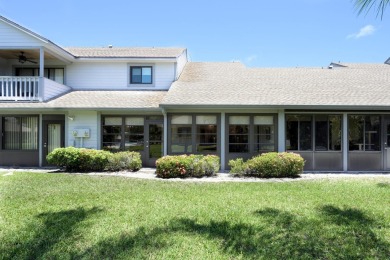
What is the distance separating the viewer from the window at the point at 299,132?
43.8 feet

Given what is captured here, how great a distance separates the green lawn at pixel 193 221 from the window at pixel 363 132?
168 inches

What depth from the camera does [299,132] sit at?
13.4 m

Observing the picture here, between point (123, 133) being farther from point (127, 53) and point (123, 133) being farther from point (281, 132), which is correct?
point (281, 132)

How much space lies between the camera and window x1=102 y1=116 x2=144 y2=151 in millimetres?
14539

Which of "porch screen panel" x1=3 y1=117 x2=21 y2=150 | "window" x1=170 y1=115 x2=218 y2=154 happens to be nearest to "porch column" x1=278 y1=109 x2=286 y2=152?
"window" x1=170 y1=115 x2=218 y2=154

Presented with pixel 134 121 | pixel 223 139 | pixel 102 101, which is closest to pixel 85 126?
pixel 102 101

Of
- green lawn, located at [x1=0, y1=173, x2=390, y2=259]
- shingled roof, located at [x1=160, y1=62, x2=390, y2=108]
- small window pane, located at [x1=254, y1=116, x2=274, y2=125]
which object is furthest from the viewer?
small window pane, located at [x1=254, y1=116, x2=274, y2=125]

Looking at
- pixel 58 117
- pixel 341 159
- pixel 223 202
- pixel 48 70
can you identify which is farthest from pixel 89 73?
pixel 341 159

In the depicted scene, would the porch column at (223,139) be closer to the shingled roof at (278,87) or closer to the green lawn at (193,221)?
the shingled roof at (278,87)

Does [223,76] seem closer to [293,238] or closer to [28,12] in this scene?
[28,12]

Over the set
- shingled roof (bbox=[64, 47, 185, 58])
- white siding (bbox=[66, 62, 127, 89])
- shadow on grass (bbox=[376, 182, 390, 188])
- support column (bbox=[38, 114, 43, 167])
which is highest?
shingled roof (bbox=[64, 47, 185, 58])

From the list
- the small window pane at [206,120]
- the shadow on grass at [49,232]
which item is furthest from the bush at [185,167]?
the shadow on grass at [49,232]

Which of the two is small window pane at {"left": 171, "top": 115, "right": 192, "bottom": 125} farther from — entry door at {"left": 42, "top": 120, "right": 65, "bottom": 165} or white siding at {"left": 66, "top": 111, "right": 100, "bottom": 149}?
entry door at {"left": 42, "top": 120, "right": 65, "bottom": 165}

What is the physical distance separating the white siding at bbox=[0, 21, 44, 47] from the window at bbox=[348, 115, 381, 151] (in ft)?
53.0
